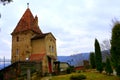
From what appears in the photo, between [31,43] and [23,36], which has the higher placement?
[23,36]

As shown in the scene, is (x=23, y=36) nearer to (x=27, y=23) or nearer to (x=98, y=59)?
(x=27, y=23)

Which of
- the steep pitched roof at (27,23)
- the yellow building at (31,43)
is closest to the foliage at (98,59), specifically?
the yellow building at (31,43)

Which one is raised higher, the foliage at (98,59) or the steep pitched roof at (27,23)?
the steep pitched roof at (27,23)

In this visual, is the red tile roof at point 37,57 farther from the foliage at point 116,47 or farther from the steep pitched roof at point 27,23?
the foliage at point 116,47

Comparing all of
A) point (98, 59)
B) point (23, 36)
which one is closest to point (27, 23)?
point (23, 36)

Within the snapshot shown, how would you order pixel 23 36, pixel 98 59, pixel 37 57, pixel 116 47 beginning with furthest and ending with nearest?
pixel 23 36
pixel 37 57
pixel 98 59
pixel 116 47

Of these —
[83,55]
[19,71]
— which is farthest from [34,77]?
[83,55]

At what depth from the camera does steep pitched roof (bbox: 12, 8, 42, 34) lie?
61844mm

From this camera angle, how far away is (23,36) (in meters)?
61.3

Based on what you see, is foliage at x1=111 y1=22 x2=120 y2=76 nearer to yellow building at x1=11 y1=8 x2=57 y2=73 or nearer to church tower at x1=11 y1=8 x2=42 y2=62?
yellow building at x1=11 y1=8 x2=57 y2=73

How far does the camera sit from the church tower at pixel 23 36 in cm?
6032

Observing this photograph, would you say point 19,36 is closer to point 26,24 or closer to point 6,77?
point 26,24

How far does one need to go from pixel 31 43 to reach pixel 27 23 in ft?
17.7

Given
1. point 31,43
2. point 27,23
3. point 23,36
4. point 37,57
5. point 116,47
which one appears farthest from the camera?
point 27,23
